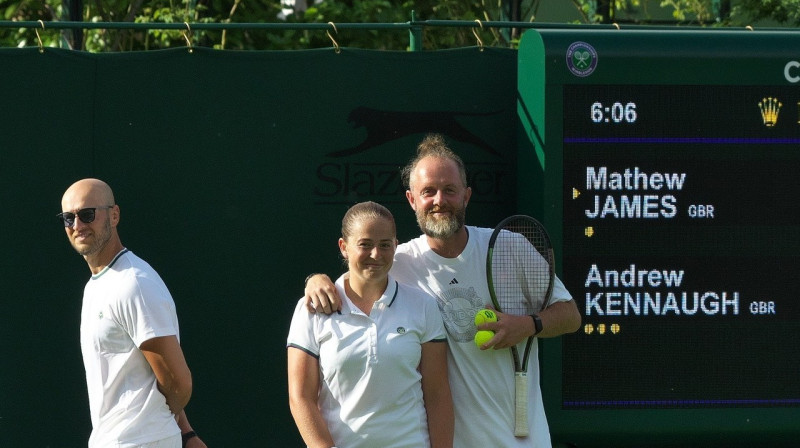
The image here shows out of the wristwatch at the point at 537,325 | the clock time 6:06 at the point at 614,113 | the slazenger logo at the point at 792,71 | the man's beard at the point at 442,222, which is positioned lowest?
the wristwatch at the point at 537,325

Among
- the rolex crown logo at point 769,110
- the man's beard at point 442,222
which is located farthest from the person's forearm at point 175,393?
the rolex crown logo at point 769,110

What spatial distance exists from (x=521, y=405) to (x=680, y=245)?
1.46m

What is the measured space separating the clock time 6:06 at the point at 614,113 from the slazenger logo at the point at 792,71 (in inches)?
29.7

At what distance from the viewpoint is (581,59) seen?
5605 mm

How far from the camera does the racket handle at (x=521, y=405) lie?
15.1ft

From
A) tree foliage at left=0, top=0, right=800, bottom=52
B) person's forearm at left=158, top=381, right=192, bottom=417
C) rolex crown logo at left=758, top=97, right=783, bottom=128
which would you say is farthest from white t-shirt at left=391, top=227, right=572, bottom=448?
tree foliage at left=0, top=0, right=800, bottom=52

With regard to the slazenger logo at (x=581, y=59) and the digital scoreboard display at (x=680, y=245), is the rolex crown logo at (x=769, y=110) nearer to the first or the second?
the digital scoreboard display at (x=680, y=245)

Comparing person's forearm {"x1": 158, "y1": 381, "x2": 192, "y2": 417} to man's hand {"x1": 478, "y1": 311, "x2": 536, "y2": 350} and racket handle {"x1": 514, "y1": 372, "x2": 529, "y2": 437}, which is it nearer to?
man's hand {"x1": 478, "y1": 311, "x2": 536, "y2": 350}

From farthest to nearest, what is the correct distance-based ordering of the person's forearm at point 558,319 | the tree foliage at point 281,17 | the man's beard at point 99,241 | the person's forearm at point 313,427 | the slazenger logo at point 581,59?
1. the tree foliage at point 281,17
2. the slazenger logo at point 581,59
3. the person's forearm at point 558,319
4. the man's beard at point 99,241
5. the person's forearm at point 313,427

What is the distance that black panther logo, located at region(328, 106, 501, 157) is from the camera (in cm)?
613

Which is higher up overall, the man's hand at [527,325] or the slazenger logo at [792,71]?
the slazenger logo at [792,71]

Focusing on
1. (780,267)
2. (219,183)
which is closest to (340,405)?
(219,183)

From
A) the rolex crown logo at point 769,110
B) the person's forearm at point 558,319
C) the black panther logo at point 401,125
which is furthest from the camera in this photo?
the black panther logo at point 401,125

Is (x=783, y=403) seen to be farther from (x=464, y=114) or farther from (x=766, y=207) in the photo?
(x=464, y=114)
